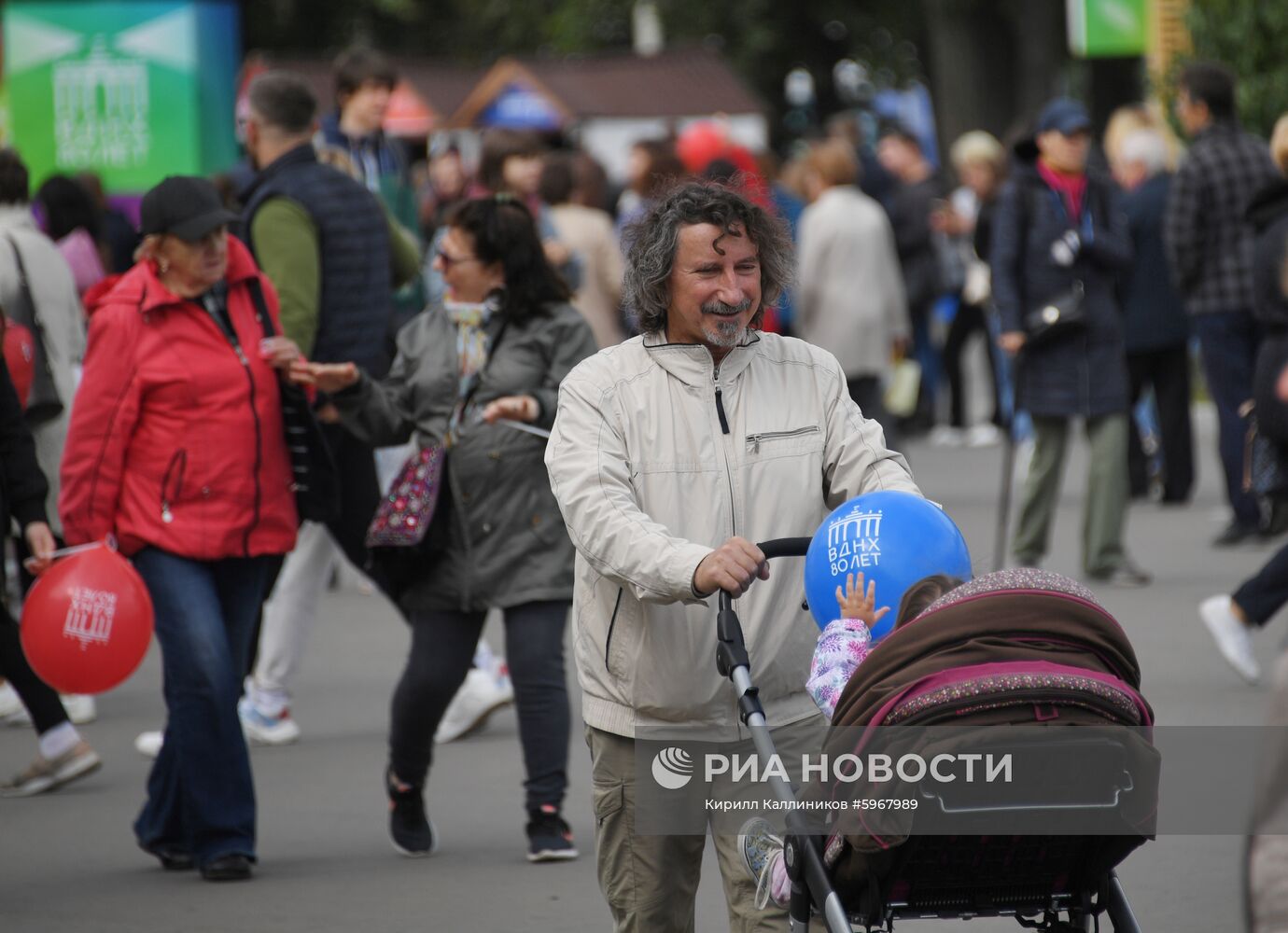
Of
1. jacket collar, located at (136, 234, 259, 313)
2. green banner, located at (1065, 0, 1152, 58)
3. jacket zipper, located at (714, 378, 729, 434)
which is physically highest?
green banner, located at (1065, 0, 1152, 58)

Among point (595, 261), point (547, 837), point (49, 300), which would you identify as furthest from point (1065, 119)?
point (547, 837)

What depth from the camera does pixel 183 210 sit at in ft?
20.0

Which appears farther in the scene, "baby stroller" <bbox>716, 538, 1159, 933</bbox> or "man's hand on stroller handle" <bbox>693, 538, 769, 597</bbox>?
"man's hand on stroller handle" <bbox>693, 538, 769, 597</bbox>

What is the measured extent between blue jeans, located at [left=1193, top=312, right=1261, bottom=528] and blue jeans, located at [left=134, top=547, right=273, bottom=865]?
22.4 ft

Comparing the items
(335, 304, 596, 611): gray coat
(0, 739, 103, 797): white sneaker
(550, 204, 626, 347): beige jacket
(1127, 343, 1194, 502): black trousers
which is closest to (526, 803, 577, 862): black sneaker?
(335, 304, 596, 611): gray coat

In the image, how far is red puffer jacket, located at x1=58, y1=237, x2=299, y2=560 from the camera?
6.07 meters

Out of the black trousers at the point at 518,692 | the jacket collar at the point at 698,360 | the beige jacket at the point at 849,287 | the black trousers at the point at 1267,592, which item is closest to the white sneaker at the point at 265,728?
the black trousers at the point at 518,692

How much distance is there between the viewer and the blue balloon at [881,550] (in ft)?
13.5

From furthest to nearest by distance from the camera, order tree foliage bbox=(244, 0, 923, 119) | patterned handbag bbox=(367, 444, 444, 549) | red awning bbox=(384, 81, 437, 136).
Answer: tree foliage bbox=(244, 0, 923, 119) < red awning bbox=(384, 81, 437, 136) < patterned handbag bbox=(367, 444, 444, 549)

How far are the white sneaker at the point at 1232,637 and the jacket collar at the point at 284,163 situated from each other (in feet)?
12.5

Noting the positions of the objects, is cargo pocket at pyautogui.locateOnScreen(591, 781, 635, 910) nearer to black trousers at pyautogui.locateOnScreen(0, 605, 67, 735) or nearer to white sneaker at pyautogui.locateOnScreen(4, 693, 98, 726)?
black trousers at pyautogui.locateOnScreen(0, 605, 67, 735)

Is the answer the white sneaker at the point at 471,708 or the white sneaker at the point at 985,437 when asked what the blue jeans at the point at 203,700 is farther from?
the white sneaker at the point at 985,437

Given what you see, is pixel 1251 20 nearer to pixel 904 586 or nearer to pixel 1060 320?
pixel 1060 320

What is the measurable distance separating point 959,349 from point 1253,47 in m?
3.31
